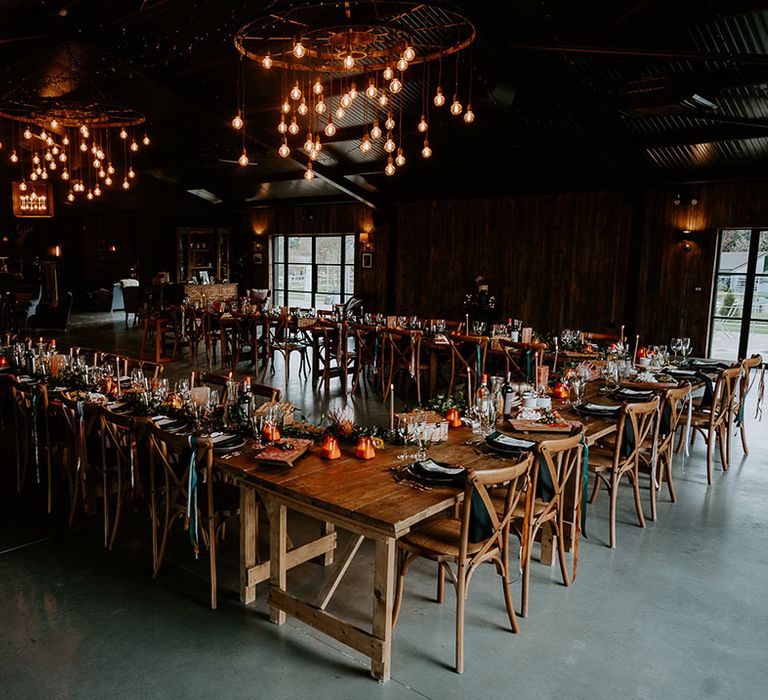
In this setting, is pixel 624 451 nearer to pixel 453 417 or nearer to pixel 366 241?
pixel 453 417

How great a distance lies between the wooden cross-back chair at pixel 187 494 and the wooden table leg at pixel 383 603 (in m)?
1.01

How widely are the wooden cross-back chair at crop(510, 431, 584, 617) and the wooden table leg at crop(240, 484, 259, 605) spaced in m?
1.34

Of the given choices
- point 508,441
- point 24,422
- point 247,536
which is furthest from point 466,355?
point 247,536

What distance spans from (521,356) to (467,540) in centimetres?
503

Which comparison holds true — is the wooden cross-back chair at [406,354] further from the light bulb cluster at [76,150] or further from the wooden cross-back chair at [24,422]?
the light bulb cluster at [76,150]

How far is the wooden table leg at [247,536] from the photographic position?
3.32m

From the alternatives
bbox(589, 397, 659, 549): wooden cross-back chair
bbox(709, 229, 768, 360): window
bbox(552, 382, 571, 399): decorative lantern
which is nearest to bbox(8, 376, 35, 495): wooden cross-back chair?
bbox(552, 382, 571, 399): decorative lantern

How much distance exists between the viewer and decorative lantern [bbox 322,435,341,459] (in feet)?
11.1

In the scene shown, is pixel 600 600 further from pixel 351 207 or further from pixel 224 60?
pixel 351 207

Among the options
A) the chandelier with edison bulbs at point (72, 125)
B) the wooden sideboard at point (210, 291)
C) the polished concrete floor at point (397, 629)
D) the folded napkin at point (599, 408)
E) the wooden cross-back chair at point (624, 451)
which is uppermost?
the chandelier with edison bulbs at point (72, 125)

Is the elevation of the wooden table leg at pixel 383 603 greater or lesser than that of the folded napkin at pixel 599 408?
lesser

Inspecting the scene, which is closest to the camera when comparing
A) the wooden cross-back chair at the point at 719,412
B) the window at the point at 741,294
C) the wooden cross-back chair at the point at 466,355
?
the wooden cross-back chair at the point at 719,412

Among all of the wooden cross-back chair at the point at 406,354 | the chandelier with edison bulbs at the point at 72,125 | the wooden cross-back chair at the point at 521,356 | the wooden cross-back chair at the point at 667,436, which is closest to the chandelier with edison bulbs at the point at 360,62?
the chandelier with edison bulbs at the point at 72,125

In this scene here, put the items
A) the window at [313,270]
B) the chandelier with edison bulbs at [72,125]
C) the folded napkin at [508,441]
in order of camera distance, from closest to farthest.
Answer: the folded napkin at [508,441] < the chandelier with edison bulbs at [72,125] < the window at [313,270]
